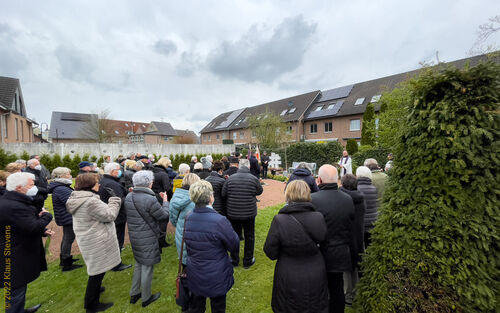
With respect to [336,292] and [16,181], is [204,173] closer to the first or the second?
[16,181]

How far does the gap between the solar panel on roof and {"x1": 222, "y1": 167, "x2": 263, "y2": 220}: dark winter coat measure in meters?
29.9

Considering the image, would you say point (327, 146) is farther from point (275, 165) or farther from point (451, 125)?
point (451, 125)

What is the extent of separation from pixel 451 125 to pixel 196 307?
11.3ft

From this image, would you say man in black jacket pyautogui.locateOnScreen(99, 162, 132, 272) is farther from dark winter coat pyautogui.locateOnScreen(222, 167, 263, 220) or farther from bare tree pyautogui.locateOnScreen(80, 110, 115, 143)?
bare tree pyautogui.locateOnScreen(80, 110, 115, 143)

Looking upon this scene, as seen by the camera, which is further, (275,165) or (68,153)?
(68,153)

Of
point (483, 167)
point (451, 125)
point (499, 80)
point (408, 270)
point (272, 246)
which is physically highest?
point (499, 80)

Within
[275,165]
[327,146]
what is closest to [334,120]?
[327,146]

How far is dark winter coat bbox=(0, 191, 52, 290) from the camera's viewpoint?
2747mm

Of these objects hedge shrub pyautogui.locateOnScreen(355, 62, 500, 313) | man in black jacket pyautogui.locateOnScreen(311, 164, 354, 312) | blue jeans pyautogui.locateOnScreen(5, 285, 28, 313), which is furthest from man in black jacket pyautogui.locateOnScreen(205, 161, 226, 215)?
hedge shrub pyautogui.locateOnScreen(355, 62, 500, 313)

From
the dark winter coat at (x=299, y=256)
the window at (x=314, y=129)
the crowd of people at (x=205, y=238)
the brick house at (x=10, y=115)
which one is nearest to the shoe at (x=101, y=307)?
the crowd of people at (x=205, y=238)

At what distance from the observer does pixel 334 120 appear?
28562 mm

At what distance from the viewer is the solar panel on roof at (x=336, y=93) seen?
30.4 m

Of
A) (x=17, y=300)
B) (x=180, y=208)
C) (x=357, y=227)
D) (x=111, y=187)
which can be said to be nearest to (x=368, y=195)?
(x=357, y=227)

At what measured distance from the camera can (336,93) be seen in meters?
31.6
